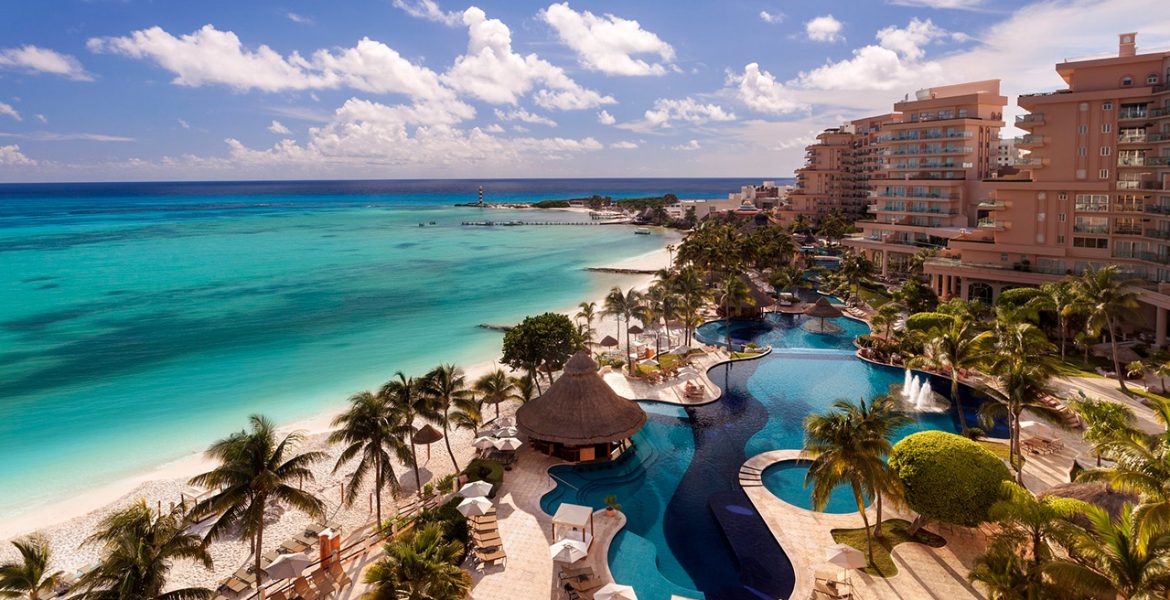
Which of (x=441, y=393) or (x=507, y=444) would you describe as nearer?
(x=441, y=393)

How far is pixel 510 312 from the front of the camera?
69.8 meters

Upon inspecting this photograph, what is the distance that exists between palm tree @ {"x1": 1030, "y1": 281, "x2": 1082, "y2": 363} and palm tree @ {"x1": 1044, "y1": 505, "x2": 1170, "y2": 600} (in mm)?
29244

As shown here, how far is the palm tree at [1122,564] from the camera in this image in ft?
40.0

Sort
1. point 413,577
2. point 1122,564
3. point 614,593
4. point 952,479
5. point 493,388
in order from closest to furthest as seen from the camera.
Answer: point 1122,564 < point 413,577 < point 614,593 < point 952,479 < point 493,388

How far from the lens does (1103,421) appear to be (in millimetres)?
20859

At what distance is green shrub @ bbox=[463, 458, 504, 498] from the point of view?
2697 centimetres

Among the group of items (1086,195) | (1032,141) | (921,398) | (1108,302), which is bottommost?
(921,398)

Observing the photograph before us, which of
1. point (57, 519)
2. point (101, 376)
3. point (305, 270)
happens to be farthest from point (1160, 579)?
point (305, 270)

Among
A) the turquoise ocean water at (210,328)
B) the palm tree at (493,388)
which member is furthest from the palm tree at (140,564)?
the turquoise ocean water at (210,328)

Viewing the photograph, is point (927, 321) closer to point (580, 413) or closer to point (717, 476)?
point (717, 476)

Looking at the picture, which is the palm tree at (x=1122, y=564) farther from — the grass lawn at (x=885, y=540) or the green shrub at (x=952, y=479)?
the grass lawn at (x=885, y=540)

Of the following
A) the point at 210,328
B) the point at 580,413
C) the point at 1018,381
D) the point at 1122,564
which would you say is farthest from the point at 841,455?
the point at 210,328

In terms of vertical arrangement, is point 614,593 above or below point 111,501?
above

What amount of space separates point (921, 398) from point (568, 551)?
25482 millimetres
